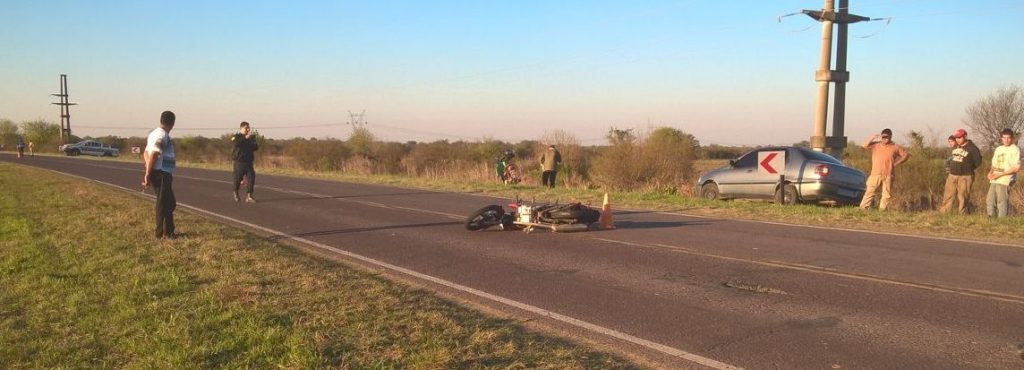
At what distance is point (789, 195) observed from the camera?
48.6 ft

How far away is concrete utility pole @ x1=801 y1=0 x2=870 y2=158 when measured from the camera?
21.9 meters

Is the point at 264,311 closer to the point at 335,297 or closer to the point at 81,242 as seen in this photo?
the point at 335,297

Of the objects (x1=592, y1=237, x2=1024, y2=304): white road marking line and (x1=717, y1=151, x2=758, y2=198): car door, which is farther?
(x1=717, y1=151, x2=758, y2=198): car door

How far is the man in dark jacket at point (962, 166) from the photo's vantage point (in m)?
12.7

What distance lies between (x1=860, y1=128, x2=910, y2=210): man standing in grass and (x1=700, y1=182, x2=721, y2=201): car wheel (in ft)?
11.6

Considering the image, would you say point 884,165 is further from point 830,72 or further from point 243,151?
point 243,151

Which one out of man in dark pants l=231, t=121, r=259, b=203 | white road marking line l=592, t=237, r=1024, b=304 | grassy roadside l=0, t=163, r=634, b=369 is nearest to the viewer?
grassy roadside l=0, t=163, r=634, b=369

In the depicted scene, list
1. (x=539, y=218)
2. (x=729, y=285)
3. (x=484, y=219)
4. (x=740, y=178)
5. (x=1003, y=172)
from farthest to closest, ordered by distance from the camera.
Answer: (x=740, y=178), (x=1003, y=172), (x=484, y=219), (x=539, y=218), (x=729, y=285)

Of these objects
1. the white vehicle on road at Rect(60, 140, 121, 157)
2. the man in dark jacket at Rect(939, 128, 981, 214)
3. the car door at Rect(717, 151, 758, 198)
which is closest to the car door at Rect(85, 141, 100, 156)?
the white vehicle on road at Rect(60, 140, 121, 157)

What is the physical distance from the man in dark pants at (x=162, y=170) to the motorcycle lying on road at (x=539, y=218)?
4227 mm

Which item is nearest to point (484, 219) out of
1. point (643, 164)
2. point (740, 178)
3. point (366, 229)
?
point (366, 229)

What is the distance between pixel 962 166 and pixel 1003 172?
757mm

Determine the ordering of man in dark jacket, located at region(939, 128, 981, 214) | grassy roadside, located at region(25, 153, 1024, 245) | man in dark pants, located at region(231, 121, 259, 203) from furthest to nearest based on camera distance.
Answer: man in dark pants, located at region(231, 121, 259, 203) → man in dark jacket, located at region(939, 128, 981, 214) → grassy roadside, located at region(25, 153, 1024, 245)

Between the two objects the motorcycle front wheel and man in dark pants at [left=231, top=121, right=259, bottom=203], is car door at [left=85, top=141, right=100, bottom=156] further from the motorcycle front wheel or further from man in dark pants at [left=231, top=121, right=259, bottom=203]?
the motorcycle front wheel
